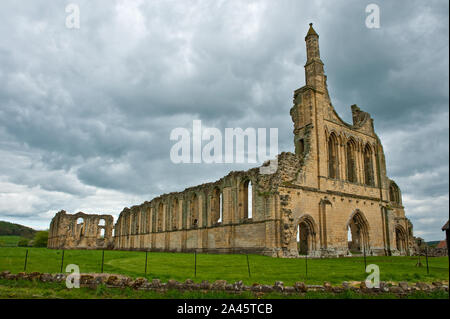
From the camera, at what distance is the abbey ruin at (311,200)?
24016 millimetres

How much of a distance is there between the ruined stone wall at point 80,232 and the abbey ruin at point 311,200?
68.3 ft

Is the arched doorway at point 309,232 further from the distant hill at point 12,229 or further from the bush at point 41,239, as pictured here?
the distant hill at point 12,229

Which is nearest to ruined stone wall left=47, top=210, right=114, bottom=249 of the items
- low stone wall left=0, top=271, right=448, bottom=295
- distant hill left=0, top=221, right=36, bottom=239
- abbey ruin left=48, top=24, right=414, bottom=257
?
abbey ruin left=48, top=24, right=414, bottom=257

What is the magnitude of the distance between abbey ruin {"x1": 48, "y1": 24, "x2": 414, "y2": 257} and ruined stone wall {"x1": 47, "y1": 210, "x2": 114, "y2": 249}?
2082 centimetres

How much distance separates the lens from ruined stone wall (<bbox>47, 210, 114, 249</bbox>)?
51472 mm

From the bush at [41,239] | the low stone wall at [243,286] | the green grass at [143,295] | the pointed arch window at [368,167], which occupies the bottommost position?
the green grass at [143,295]

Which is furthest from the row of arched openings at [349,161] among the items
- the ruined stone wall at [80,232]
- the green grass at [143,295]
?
the ruined stone wall at [80,232]

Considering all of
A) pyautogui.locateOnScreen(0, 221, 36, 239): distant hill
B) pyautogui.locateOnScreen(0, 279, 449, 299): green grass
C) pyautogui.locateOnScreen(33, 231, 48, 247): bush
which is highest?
pyautogui.locateOnScreen(0, 221, 36, 239): distant hill

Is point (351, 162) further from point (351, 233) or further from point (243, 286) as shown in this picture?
point (243, 286)

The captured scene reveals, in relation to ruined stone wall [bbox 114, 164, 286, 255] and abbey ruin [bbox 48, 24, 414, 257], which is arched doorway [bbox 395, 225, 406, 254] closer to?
abbey ruin [bbox 48, 24, 414, 257]

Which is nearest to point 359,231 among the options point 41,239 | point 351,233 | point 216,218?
point 351,233
